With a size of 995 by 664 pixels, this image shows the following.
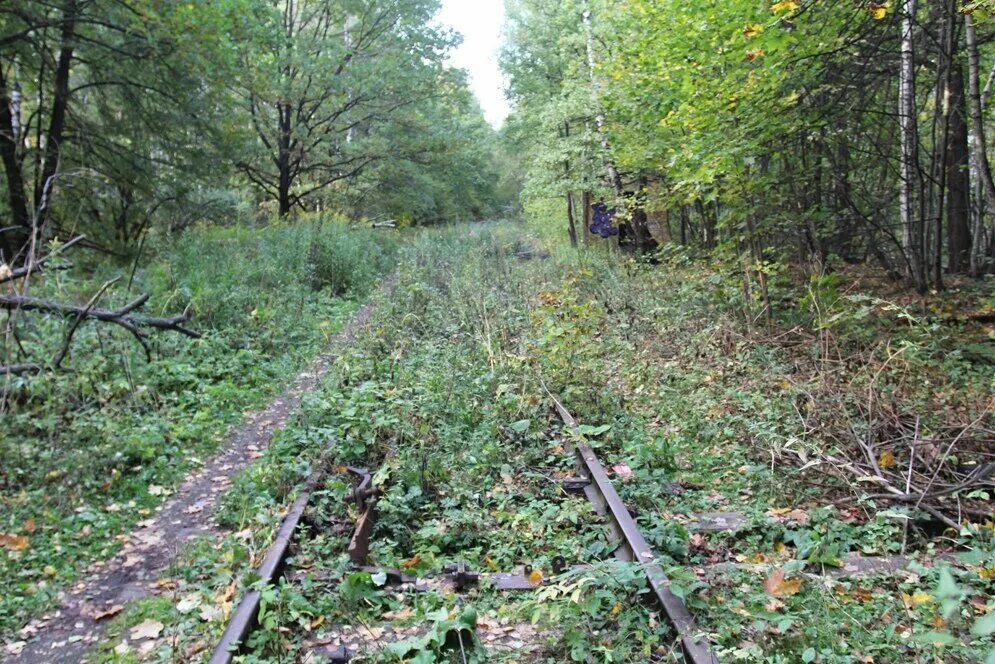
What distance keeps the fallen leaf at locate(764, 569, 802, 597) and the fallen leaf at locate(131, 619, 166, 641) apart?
3516mm

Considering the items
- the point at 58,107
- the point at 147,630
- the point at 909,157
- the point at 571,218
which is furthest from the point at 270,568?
the point at 571,218

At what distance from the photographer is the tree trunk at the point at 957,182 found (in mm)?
9461

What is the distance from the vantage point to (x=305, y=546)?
4.69 m

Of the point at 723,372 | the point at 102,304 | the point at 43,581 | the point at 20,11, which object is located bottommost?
the point at 43,581

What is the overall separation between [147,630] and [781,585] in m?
3.67

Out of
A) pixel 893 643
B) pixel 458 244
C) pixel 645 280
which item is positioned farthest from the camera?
pixel 458 244

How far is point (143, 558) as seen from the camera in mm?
5059

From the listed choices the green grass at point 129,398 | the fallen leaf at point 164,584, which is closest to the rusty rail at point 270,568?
the fallen leaf at point 164,584

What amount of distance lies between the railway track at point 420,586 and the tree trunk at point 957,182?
7.97 m

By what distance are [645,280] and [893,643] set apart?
1133 cm

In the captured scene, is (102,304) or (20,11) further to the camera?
(20,11)

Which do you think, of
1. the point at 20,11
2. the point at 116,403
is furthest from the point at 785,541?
the point at 20,11

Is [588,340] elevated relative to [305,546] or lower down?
elevated

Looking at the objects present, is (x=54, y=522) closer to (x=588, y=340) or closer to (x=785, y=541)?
(x=785, y=541)
